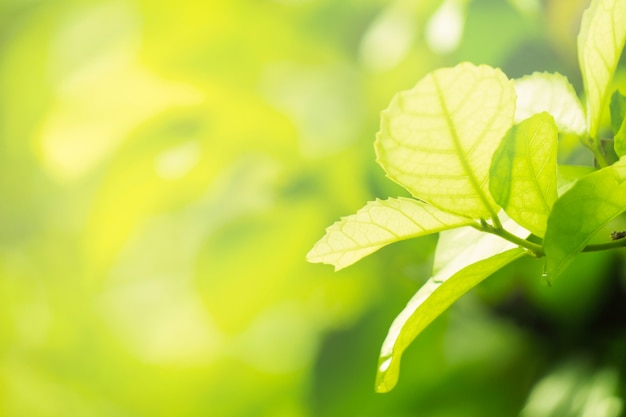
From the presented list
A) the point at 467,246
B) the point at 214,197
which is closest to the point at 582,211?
the point at 467,246

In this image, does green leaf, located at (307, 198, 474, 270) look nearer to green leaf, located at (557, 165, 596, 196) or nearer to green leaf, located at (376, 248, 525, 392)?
green leaf, located at (376, 248, 525, 392)

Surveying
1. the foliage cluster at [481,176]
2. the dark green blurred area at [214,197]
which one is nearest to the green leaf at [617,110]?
the foliage cluster at [481,176]

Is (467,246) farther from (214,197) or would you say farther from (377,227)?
(214,197)

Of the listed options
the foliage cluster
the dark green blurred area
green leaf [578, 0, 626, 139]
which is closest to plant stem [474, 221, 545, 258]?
the foliage cluster

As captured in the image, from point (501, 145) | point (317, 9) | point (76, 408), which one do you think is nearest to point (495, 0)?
point (317, 9)

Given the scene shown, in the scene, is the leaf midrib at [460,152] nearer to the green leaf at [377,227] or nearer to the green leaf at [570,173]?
the green leaf at [377,227]

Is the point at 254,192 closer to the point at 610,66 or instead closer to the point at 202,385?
the point at 202,385
